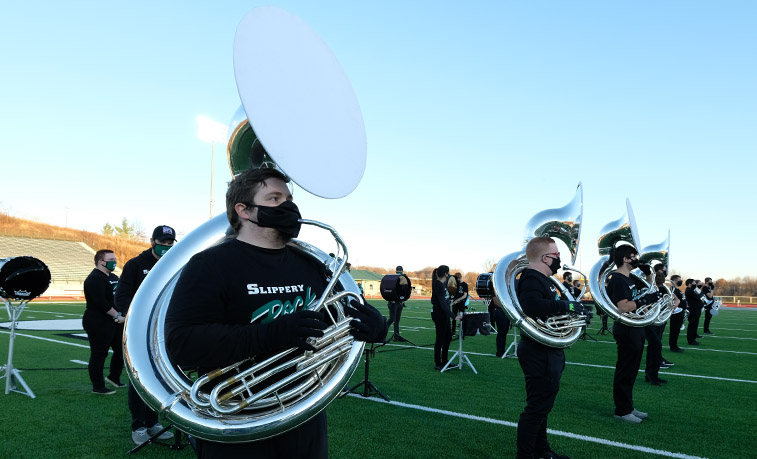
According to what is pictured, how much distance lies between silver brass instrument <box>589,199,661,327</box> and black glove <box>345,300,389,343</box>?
458cm

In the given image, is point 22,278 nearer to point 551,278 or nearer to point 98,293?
point 98,293

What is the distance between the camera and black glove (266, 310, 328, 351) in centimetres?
183

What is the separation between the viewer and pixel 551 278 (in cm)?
501

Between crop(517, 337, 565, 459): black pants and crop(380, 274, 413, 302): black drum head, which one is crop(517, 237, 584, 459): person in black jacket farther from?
crop(380, 274, 413, 302): black drum head

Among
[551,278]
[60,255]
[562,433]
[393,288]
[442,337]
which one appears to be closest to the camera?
[551,278]

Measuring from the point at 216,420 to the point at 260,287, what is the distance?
0.54 metres

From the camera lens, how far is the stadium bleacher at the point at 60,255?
3928cm

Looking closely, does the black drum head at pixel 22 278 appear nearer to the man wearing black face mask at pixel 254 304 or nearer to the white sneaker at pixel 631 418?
the man wearing black face mask at pixel 254 304

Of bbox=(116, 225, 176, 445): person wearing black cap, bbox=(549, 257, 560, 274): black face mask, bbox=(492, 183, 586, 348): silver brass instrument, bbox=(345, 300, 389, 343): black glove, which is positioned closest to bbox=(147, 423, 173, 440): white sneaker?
bbox=(116, 225, 176, 445): person wearing black cap

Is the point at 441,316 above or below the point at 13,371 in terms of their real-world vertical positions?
above

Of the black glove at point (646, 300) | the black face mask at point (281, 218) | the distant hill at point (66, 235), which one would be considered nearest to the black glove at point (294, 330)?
the black face mask at point (281, 218)

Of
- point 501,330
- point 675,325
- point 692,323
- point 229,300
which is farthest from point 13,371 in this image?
point 692,323

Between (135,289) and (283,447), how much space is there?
3.48 meters

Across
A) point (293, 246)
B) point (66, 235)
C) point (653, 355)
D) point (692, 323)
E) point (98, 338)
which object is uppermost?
point (293, 246)
